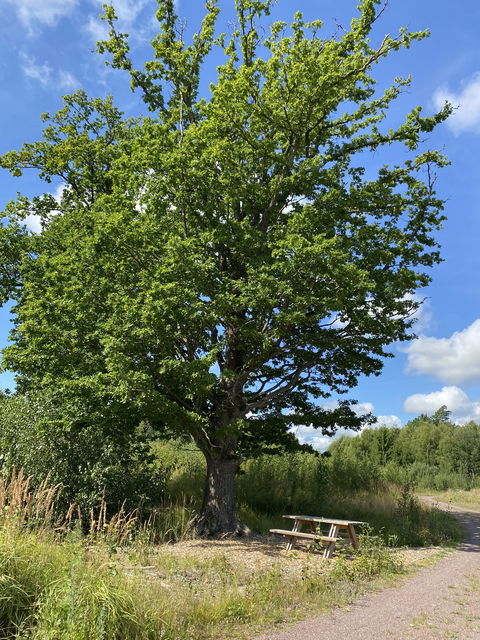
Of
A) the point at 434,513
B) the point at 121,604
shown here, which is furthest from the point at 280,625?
the point at 434,513

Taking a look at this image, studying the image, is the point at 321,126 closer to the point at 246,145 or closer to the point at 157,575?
the point at 246,145

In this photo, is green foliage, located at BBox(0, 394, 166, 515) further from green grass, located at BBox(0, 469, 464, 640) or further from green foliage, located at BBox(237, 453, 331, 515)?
green foliage, located at BBox(237, 453, 331, 515)

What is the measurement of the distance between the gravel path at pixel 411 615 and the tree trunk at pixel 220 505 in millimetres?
4539

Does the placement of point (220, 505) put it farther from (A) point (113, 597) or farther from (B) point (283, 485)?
(A) point (113, 597)

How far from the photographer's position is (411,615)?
5305 millimetres

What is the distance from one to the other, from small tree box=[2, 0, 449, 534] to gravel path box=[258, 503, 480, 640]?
14.6ft

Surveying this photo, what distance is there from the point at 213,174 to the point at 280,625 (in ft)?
30.7

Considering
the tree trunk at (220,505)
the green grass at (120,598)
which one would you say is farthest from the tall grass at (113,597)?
the tree trunk at (220,505)

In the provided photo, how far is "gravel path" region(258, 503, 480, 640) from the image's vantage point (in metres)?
4.61

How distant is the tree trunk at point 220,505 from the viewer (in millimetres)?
10648

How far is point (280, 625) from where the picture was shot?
15.6 ft

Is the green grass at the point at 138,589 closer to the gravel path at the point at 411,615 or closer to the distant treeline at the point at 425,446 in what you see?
the gravel path at the point at 411,615

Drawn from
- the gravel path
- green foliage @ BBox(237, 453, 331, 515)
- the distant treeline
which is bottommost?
the gravel path

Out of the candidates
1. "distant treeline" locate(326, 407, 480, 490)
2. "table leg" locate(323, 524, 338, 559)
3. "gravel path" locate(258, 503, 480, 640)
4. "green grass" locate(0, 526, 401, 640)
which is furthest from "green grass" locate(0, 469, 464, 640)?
"distant treeline" locate(326, 407, 480, 490)
